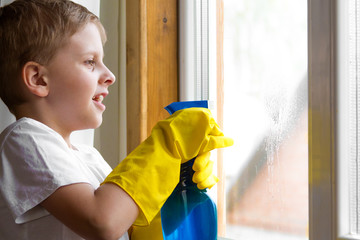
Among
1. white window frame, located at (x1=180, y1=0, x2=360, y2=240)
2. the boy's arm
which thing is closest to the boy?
the boy's arm

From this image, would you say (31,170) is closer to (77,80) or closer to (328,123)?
(77,80)

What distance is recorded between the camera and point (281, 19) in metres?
1.14

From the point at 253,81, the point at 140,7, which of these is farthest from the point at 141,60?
the point at 253,81

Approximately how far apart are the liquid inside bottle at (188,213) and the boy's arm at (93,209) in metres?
0.09

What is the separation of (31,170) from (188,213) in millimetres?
291

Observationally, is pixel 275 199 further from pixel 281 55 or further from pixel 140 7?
pixel 140 7

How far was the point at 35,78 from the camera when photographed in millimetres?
827

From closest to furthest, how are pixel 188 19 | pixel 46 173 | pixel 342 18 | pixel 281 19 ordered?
pixel 46 173 < pixel 342 18 < pixel 281 19 < pixel 188 19

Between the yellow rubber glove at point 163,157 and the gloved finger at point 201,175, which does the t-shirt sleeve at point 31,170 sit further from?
the gloved finger at point 201,175

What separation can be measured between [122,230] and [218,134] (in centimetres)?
25

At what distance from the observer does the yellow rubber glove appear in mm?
740

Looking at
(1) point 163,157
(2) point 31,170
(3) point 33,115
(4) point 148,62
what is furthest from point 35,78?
(4) point 148,62

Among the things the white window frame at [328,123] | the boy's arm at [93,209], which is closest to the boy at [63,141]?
the boy's arm at [93,209]

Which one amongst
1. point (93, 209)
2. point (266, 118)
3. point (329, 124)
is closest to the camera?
point (93, 209)
